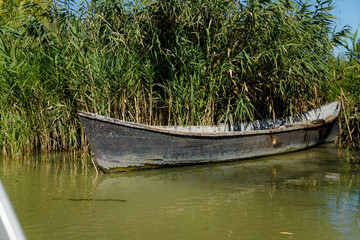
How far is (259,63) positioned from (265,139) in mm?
1519

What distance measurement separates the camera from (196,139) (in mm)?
6285

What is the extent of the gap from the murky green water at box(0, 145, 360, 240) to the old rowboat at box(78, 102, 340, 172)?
226 mm

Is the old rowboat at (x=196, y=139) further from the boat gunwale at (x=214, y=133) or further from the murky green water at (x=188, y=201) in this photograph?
the murky green water at (x=188, y=201)

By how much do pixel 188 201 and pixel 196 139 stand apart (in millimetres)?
2250

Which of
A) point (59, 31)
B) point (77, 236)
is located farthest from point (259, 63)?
point (77, 236)

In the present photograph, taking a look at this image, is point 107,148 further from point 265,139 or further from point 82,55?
point 265,139

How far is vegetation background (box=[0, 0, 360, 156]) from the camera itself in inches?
254

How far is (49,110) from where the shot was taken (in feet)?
23.7

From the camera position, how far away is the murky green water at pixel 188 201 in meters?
3.18

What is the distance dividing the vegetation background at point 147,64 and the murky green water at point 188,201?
113 cm

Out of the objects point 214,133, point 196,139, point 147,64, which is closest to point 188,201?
point 196,139

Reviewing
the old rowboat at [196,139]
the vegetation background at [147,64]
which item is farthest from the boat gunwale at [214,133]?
the vegetation background at [147,64]

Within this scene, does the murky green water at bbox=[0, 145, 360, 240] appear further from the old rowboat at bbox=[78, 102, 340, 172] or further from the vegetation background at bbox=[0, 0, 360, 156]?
the vegetation background at bbox=[0, 0, 360, 156]

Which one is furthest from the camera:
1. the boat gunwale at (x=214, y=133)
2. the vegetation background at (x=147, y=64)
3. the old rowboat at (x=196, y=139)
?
the vegetation background at (x=147, y=64)
